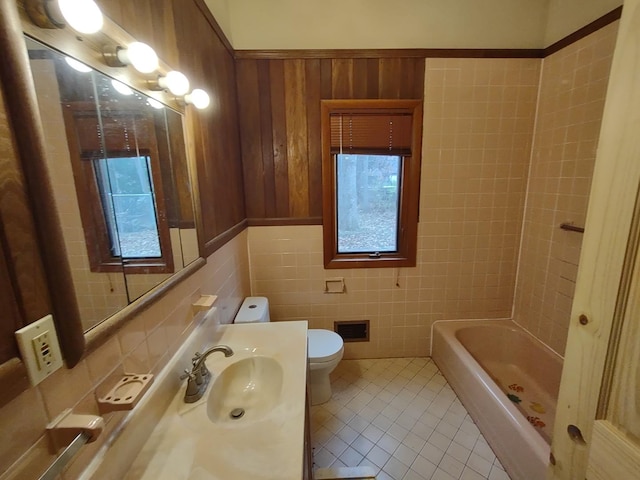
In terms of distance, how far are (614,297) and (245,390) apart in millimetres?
1228

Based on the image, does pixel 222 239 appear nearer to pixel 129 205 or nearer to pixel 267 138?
pixel 129 205

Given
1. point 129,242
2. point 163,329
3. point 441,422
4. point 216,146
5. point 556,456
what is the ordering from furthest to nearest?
point 441,422, point 216,146, point 163,329, point 129,242, point 556,456

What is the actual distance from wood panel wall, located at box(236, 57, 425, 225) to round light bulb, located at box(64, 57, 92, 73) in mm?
1459

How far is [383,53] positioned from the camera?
2.01 m

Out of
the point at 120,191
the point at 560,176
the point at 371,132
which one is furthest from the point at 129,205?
the point at 560,176

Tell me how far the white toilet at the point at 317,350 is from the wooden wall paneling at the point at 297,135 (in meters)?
0.77

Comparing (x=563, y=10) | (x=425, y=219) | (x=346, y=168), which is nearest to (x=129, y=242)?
(x=346, y=168)

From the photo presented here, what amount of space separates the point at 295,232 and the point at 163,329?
1383mm

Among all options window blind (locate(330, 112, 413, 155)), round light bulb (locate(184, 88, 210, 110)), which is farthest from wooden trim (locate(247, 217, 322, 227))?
round light bulb (locate(184, 88, 210, 110))

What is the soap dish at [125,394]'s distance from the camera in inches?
26.7

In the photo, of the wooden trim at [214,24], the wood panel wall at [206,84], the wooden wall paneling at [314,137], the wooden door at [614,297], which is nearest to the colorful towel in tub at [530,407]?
the wooden door at [614,297]

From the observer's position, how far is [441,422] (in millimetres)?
1844

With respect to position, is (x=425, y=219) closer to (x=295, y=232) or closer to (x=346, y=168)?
(x=346, y=168)

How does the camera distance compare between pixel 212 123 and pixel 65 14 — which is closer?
pixel 65 14
